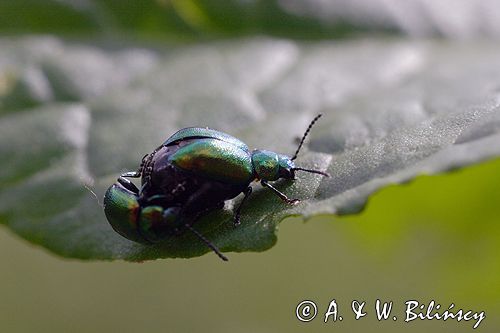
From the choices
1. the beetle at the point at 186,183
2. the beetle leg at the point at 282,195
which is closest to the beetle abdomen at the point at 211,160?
the beetle at the point at 186,183

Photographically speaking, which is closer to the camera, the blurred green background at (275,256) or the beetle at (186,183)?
the beetle at (186,183)

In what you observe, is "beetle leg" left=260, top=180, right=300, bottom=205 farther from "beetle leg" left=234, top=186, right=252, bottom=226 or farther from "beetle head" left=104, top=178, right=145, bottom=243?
"beetle head" left=104, top=178, right=145, bottom=243

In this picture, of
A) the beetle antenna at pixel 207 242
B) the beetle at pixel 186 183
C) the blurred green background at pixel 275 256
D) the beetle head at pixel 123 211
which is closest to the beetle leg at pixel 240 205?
the beetle at pixel 186 183

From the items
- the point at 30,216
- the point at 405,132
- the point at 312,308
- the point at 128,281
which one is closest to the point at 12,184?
the point at 30,216

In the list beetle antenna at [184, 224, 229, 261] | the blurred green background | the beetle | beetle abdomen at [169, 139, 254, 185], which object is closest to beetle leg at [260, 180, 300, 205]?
the beetle

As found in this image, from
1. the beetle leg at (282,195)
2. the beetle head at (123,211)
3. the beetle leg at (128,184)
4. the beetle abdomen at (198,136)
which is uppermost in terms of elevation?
the beetle abdomen at (198,136)

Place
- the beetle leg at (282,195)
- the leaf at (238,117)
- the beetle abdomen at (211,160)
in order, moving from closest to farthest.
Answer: the leaf at (238,117)
the beetle leg at (282,195)
the beetle abdomen at (211,160)

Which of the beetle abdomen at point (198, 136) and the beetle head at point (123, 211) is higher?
the beetle abdomen at point (198, 136)

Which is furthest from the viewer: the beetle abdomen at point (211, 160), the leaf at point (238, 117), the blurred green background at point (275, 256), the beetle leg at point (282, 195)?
the blurred green background at point (275, 256)

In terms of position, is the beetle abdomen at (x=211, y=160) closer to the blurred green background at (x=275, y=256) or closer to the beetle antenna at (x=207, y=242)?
the beetle antenna at (x=207, y=242)
